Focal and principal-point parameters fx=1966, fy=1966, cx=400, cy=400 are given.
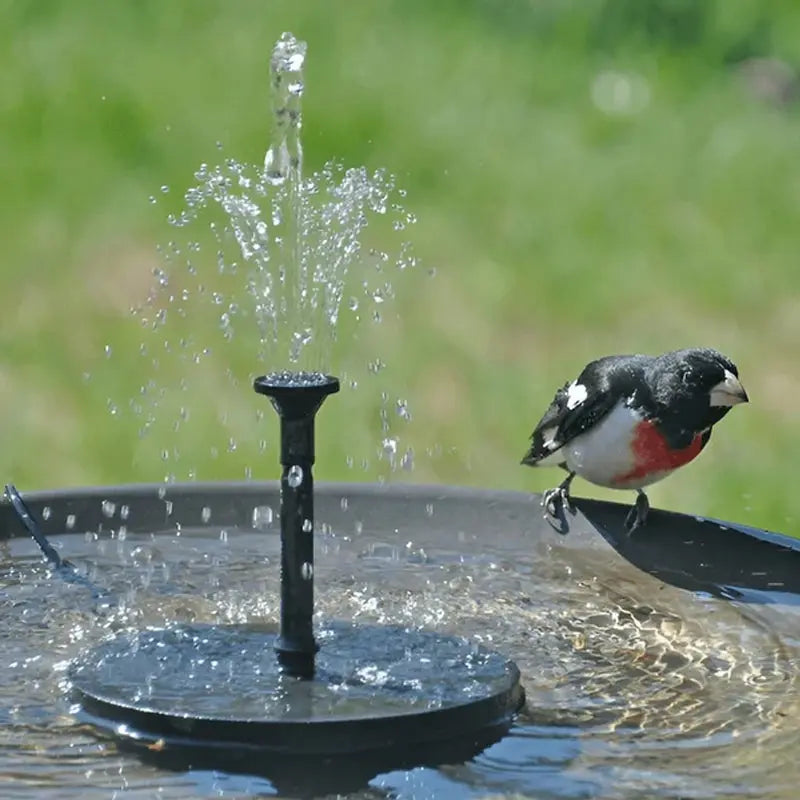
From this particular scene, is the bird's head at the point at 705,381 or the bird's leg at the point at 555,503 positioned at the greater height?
the bird's head at the point at 705,381

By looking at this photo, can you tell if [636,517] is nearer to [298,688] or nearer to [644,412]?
[644,412]

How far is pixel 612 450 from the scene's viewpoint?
4.79m

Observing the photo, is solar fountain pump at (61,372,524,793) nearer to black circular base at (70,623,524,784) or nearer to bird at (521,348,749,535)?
black circular base at (70,623,524,784)

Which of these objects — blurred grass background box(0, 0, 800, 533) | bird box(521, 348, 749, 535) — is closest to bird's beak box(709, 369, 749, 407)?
bird box(521, 348, 749, 535)

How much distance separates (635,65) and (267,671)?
295 inches

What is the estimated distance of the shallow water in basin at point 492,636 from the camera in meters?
2.98

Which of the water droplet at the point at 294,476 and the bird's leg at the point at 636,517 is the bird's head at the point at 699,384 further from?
the water droplet at the point at 294,476

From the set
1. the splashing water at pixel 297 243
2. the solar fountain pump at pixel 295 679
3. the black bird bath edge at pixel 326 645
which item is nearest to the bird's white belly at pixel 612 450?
the black bird bath edge at pixel 326 645

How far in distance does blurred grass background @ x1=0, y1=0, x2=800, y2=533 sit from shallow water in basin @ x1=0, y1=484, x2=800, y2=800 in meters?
2.60

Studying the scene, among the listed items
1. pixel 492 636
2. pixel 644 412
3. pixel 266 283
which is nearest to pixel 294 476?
pixel 266 283

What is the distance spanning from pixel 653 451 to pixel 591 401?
0.21 metres

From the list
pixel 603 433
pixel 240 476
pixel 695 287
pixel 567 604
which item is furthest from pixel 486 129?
pixel 567 604

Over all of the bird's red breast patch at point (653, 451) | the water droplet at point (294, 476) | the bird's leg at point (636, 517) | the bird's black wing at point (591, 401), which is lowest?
the bird's leg at point (636, 517)

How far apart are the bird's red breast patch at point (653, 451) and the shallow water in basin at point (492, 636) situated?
534mm
